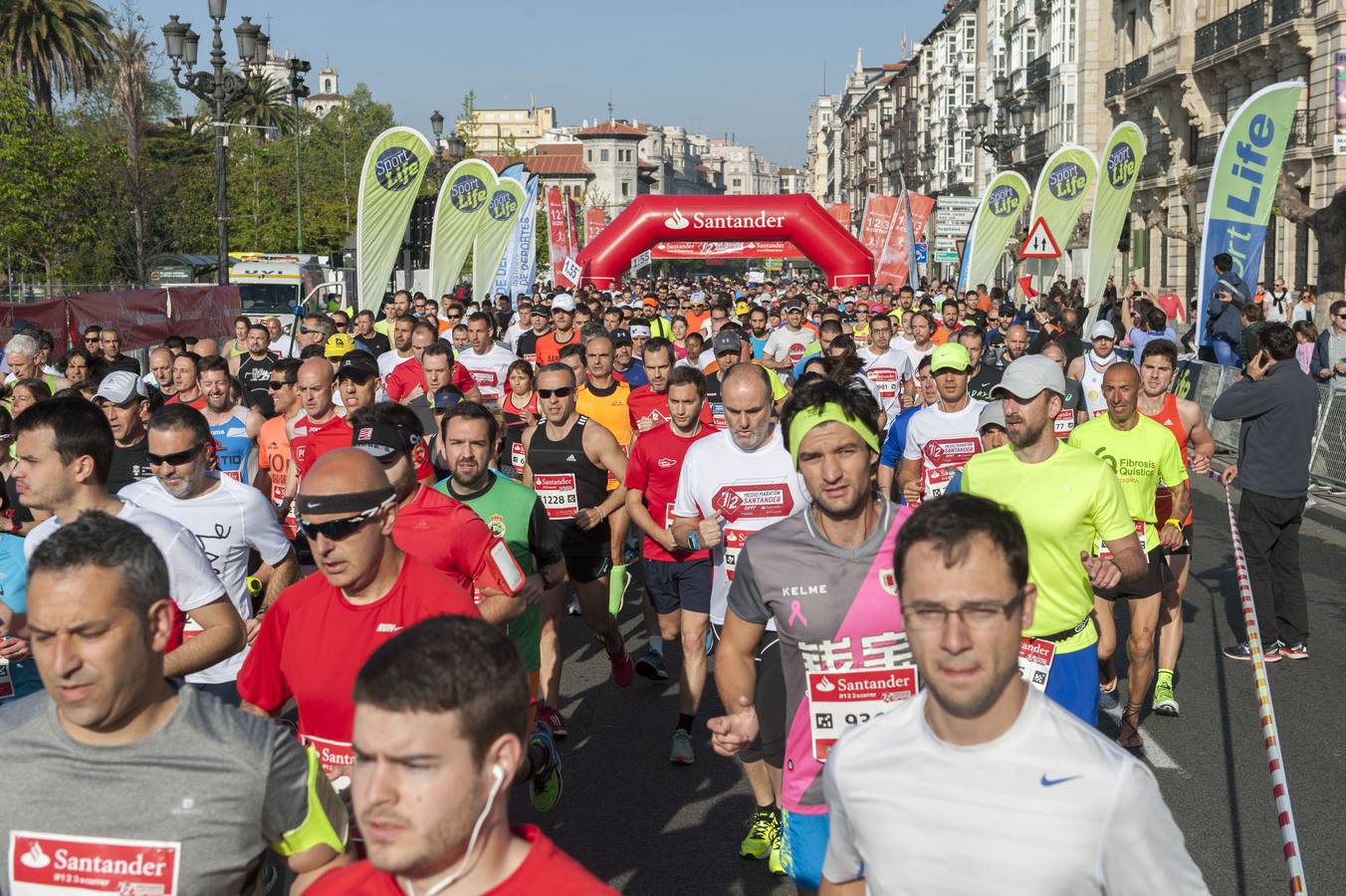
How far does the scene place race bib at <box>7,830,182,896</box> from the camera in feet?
9.09

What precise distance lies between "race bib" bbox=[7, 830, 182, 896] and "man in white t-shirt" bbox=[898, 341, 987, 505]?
6080 millimetres

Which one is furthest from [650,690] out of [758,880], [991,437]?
[758,880]

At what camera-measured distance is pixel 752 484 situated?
21.0 feet

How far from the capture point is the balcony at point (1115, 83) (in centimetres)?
5484

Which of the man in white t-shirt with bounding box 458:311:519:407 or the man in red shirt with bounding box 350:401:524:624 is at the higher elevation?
the man in white t-shirt with bounding box 458:311:519:407

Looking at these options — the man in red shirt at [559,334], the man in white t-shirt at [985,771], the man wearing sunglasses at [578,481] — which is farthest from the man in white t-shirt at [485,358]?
the man in white t-shirt at [985,771]

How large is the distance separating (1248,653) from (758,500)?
162 inches

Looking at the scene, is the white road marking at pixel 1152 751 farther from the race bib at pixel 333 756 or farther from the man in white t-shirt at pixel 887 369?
the man in white t-shirt at pixel 887 369

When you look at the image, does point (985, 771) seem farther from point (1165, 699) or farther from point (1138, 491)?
point (1165, 699)

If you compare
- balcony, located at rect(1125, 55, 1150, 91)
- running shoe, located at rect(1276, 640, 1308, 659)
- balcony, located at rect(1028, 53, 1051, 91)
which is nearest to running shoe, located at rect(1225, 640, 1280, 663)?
running shoe, located at rect(1276, 640, 1308, 659)

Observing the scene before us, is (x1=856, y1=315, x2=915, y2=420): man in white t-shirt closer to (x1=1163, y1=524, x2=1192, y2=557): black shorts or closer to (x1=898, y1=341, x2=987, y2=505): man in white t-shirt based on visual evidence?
(x1=898, y1=341, x2=987, y2=505): man in white t-shirt

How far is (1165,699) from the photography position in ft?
25.6

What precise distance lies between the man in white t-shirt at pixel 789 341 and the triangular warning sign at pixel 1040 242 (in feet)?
26.3

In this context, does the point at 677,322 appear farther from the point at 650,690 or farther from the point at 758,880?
the point at 758,880
